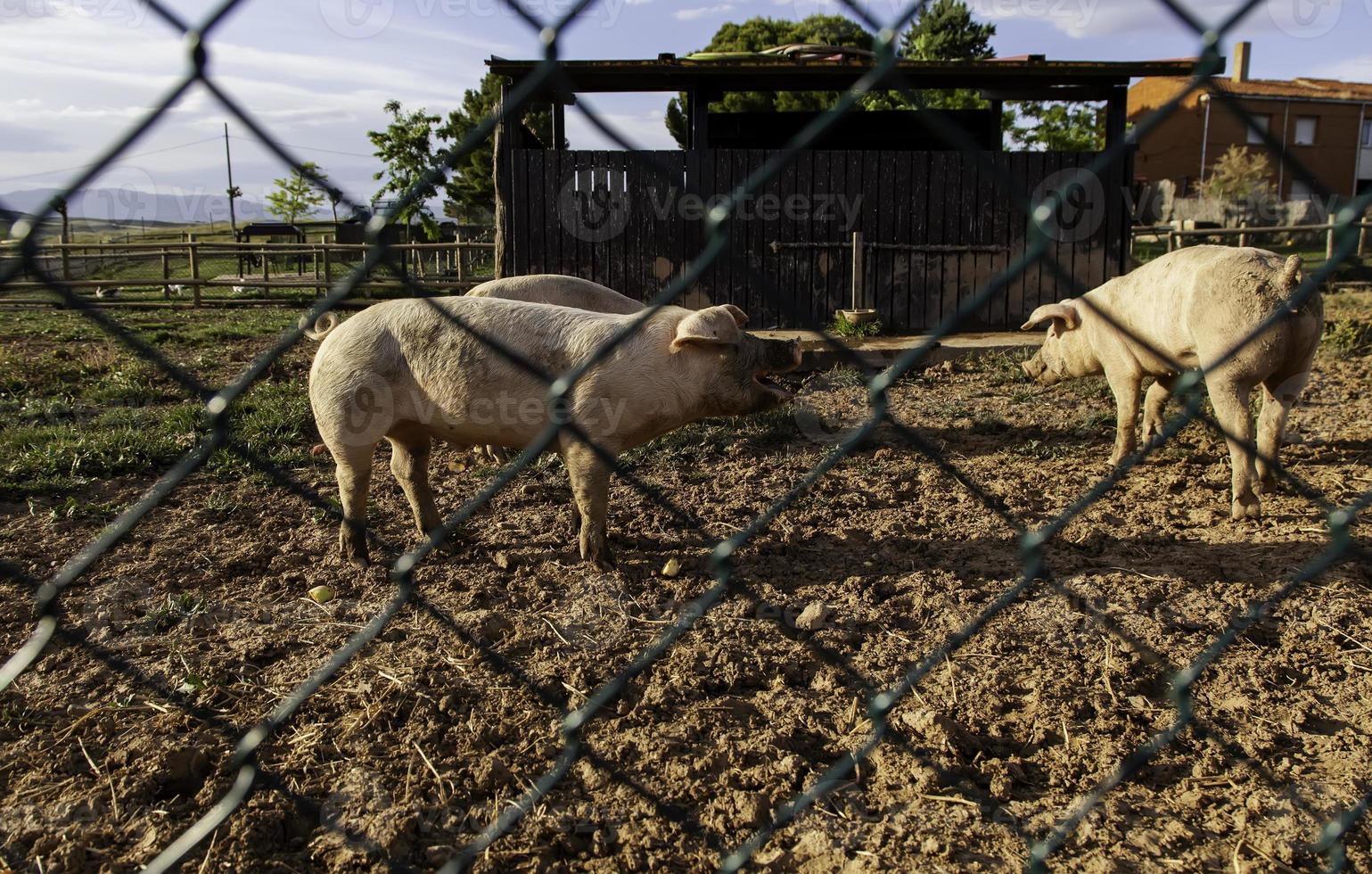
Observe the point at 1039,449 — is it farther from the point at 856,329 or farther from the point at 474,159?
the point at 474,159

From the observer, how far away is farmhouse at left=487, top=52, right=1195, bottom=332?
1102cm

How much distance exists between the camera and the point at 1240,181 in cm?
2755

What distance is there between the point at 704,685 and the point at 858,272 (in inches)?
338

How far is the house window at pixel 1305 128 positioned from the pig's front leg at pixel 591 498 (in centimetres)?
3659

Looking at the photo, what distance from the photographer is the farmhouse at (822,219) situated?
11016 millimetres

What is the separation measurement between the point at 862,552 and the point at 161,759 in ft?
9.37

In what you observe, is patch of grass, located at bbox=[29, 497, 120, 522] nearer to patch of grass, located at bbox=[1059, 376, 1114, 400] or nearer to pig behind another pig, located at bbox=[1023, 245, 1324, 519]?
pig behind another pig, located at bbox=[1023, 245, 1324, 519]

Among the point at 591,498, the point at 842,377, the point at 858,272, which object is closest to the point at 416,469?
the point at 591,498

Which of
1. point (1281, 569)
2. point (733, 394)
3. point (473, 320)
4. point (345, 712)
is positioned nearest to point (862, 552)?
point (733, 394)

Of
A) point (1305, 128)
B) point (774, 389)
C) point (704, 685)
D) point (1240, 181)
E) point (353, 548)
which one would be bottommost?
point (704, 685)

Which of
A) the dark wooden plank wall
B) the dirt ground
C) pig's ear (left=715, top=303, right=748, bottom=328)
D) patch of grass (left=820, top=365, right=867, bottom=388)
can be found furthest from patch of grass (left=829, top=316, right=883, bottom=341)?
pig's ear (left=715, top=303, right=748, bottom=328)

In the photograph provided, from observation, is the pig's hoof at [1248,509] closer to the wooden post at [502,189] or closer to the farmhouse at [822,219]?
the farmhouse at [822,219]

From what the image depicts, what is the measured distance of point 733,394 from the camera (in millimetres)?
4223

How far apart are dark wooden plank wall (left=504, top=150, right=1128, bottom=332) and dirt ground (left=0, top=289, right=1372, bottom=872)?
631 centimetres
